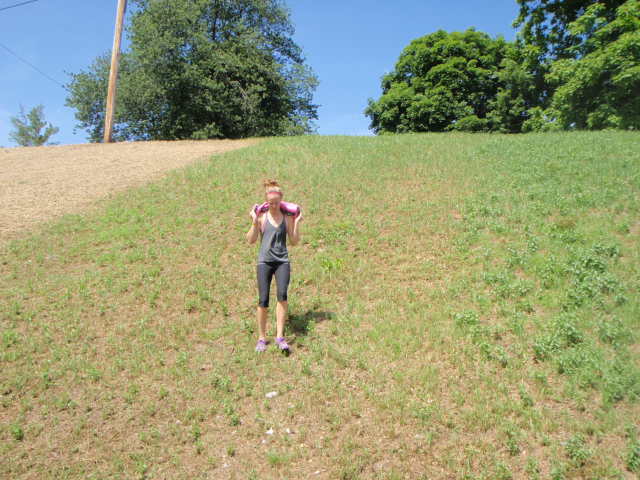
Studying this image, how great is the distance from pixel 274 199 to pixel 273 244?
0.59 m

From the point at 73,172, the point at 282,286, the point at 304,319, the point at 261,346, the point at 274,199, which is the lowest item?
the point at 261,346

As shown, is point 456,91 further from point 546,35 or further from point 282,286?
point 282,286

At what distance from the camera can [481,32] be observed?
103 feet

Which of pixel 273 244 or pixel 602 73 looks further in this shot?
pixel 602 73

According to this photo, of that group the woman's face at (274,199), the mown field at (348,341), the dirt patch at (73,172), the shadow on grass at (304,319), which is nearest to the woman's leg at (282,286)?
the mown field at (348,341)

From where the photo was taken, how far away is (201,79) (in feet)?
89.6

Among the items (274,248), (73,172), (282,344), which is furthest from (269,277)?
(73,172)

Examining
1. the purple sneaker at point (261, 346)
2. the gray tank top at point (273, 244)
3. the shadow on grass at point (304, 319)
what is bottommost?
the purple sneaker at point (261, 346)

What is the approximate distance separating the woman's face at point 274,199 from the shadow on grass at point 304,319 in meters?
1.95

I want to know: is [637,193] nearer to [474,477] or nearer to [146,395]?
[474,477]

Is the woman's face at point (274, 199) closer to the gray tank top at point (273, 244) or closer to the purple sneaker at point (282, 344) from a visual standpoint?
the gray tank top at point (273, 244)

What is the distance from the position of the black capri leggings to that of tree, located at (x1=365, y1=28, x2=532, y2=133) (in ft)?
85.9

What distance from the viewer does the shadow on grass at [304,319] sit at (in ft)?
21.7

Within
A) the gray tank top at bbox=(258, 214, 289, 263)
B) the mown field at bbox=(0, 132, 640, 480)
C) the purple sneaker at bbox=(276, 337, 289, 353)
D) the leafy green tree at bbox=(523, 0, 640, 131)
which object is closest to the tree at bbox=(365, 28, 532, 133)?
the leafy green tree at bbox=(523, 0, 640, 131)
